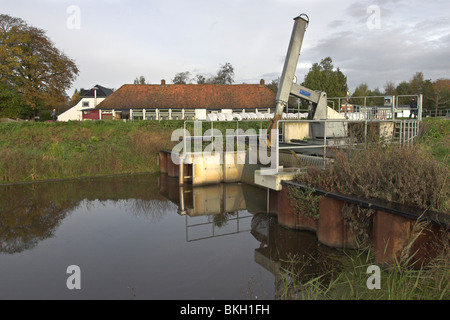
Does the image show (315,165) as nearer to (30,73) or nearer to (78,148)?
(78,148)

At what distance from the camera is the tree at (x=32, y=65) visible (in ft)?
101

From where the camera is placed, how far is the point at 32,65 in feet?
107

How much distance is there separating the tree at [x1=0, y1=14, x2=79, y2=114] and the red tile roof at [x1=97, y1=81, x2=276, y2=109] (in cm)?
483

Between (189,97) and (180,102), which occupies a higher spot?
(189,97)

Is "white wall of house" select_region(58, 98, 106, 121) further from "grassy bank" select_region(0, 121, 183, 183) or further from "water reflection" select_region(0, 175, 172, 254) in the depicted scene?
"water reflection" select_region(0, 175, 172, 254)

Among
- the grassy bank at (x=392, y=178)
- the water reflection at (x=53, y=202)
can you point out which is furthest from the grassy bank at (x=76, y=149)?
the grassy bank at (x=392, y=178)

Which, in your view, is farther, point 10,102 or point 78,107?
point 78,107

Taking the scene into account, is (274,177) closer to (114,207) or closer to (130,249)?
(130,249)

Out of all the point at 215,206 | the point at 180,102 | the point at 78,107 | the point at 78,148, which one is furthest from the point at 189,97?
the point at 215,206

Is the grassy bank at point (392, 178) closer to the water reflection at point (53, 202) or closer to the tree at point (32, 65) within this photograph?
the water reflection at point (53, 202)

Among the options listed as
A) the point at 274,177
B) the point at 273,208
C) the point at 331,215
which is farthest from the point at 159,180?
the point at 331,215

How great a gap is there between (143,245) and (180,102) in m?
28.5

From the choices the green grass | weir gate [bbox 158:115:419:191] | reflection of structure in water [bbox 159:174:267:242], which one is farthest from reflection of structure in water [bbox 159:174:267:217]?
the green grass
